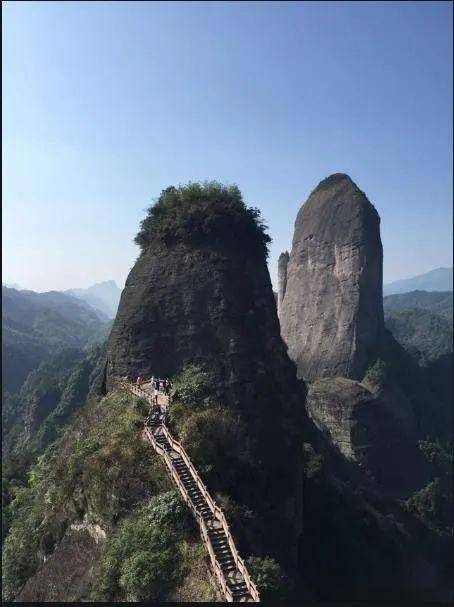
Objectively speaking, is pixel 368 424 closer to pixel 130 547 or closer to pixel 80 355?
pixel 130 547

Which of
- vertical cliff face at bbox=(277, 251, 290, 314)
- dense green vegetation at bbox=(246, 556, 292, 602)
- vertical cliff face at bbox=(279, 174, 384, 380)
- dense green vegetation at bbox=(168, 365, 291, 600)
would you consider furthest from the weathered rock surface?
dense green vegetation at bbox=(246, 556, 292, 602)

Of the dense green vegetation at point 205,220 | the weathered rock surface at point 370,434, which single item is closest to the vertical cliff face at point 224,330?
the dense green vegetation at point 205,220

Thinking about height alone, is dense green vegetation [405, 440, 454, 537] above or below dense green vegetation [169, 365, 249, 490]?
below

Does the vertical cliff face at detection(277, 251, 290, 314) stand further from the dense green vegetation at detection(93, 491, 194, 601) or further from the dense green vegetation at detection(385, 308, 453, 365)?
the dense green vegetation at detection(385, 308, 453, 365)

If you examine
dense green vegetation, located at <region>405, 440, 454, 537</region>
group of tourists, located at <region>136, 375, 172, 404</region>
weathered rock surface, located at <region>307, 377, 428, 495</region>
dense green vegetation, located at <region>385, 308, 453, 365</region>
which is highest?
group of tourists, located at <region>136, 375, 172, 404</region>

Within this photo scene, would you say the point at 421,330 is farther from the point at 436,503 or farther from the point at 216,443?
the point at 216,443

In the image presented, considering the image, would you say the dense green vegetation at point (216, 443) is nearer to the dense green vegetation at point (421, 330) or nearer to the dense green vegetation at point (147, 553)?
the dense green vegetation at point (147, 553)

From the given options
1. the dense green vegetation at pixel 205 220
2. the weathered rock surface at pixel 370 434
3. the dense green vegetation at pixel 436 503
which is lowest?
the dense green vegetation at pixel 436 503
